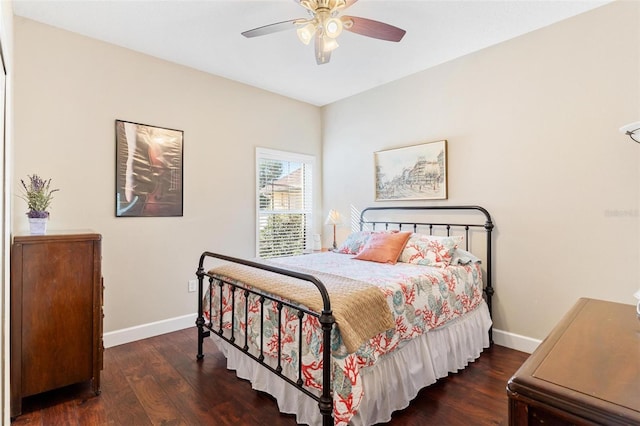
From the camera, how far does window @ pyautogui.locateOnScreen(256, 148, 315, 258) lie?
160 inches

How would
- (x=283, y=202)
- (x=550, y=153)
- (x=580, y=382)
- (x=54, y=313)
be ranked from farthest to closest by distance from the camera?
(x=283, y=202) < (x=550, y=153) < (x=54, y=313) < (x=580, y=382)

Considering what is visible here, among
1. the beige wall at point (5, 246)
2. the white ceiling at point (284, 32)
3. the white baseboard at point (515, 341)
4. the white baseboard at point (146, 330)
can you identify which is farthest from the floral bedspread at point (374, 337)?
the white ceiling at point (284, 32)

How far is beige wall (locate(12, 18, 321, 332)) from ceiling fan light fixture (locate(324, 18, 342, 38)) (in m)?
2.02

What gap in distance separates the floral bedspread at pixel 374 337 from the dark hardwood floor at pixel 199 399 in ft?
1.09

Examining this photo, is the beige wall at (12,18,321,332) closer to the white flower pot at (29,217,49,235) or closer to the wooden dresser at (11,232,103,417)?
the white flower pot at (29,217,49,235)

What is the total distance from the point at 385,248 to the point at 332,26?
1.86 meters

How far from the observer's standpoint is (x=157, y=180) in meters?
3.21

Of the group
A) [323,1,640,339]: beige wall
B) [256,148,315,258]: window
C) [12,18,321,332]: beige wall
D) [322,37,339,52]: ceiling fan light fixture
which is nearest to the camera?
[322,37,339,52]: ceiling fan light fixture

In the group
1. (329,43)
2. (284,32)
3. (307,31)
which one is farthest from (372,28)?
(284,32)

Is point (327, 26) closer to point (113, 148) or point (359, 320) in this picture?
point (359, 320)

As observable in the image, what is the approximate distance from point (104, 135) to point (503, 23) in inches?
139

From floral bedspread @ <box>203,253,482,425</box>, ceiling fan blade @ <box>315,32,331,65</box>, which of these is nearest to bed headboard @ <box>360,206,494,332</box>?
floral bedspread @ <box>203,253,482,425</box>

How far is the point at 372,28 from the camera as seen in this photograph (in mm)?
2111

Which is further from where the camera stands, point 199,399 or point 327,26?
point 199,399
